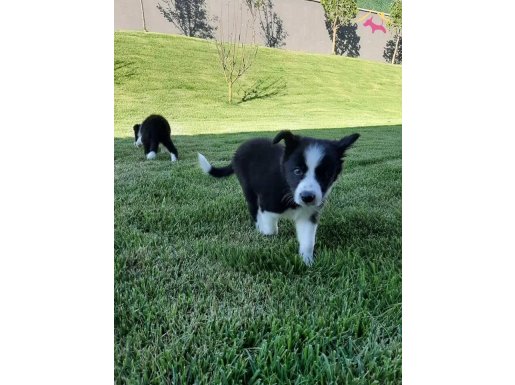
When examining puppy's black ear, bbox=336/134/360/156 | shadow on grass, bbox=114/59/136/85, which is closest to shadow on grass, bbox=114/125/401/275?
puppy's black ear, bbox=336/134/360/156

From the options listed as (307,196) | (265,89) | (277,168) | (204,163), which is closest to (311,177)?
(307,196)

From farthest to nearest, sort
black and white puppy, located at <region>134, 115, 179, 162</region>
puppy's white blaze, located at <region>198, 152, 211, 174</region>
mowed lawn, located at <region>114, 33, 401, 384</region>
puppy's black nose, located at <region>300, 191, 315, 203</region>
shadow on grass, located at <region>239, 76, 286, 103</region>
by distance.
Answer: puppy's white blaze, located at <region>198, 152, 211, 174</region> → shadow on grass, located at <region>239, 76, 286, 103</region> → black and white puppy, located at <region>134, 115, 179, 162</region> → puppy's black nose, located at <region>300, 191, 315, 203</region> → mowed lawn, located at <region>114, 33, 401, 384</region>

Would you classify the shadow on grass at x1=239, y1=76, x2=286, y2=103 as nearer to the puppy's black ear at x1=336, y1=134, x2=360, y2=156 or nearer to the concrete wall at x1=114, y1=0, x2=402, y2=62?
the concrete wall at x1=114, y1=0, x2=402, y2=62

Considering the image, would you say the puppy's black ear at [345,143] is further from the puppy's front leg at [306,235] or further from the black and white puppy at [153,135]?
the black and white puppy at [153,135]

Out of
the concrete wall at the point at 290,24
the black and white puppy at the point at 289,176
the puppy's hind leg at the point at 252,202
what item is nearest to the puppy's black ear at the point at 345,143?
the black and white puppy at the point at 289,176

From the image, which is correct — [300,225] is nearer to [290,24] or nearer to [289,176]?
[289,176]

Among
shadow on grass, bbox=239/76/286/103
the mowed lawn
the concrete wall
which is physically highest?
the concrete wall

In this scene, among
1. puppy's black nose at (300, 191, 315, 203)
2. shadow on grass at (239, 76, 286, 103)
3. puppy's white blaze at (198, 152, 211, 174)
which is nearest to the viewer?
puppy's black nose at (300, 191, 315, 203)
